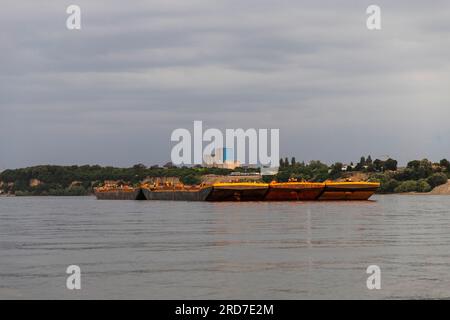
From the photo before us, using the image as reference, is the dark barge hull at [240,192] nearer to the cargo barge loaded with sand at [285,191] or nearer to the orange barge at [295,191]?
the cargo barge loaded with sand at [285,191]

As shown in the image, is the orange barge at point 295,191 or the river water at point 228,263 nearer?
the river water at point 228,263

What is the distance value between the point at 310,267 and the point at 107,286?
11.3 metres

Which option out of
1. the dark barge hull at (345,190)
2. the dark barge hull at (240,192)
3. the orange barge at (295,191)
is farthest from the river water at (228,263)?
the dark barge hull at (345,190)

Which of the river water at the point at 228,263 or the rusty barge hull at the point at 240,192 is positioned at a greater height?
the rusty barge hull at the point at 240,192

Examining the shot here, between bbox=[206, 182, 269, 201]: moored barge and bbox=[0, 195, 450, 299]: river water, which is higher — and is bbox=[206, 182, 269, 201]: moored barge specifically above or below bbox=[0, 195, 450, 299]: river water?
above

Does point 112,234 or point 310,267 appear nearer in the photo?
point 310,267

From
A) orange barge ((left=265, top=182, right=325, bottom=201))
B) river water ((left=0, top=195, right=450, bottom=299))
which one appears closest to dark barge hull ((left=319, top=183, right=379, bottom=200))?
orange barge ((left=265, top=182, right=325, bottom=201))

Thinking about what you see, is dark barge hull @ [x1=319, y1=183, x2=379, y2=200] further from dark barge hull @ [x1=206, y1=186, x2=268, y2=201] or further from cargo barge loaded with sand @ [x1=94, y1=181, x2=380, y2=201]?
dark barge hull @ [x1=206, y1=186, x2=268, y2=201]

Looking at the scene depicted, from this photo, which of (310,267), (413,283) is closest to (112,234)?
(310,267)
